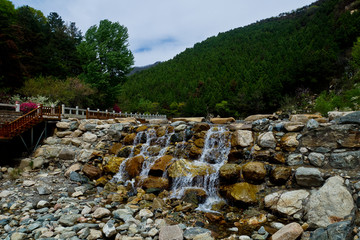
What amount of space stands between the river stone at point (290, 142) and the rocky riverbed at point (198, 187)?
0.03 metres

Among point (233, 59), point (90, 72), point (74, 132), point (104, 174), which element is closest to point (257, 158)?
point (104, 174)

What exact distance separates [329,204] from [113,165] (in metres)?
7.85

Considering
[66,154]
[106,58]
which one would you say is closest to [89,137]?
[66,154]

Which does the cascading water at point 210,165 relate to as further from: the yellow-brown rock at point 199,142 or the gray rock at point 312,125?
the gray rock at point 312,125

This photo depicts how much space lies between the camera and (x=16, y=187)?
7.32m

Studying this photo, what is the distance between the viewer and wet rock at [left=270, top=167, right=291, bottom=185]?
590cm

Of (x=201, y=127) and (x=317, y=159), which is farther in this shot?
(x=201, y=127)

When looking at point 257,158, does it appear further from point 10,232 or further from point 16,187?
point 16,187

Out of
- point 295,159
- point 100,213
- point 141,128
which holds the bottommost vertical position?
point 100,213

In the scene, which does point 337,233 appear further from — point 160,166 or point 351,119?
point 160,166

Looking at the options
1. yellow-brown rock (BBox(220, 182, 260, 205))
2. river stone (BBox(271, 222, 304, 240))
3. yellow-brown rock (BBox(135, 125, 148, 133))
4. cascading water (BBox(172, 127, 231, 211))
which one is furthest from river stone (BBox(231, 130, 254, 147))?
yellow-brown rock (BBox(135, 125, 148, 133))

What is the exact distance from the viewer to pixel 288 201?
514cm

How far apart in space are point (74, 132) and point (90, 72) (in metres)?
14.5

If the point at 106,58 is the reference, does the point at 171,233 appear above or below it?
below
